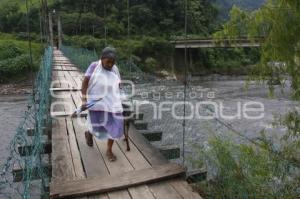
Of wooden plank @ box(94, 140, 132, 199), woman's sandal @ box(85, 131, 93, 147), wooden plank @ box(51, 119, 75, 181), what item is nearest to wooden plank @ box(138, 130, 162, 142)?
wooden plank @ box(94, 140, 132, 199)

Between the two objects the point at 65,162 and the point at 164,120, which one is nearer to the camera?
the point at 65,162

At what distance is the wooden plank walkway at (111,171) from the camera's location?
2.77 metres

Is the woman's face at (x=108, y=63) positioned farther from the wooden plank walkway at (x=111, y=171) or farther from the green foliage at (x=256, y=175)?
the green foliage at (x=256, y=175)

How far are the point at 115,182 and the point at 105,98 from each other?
86 cm

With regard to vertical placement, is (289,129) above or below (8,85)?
above

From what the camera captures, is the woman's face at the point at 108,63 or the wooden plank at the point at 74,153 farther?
the woman's face at the point at 108,63

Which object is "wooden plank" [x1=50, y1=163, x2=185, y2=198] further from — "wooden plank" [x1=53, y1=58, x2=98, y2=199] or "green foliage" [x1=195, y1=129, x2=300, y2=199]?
"green foliage" [x1=195, y1=129, x2=300, y2=199]

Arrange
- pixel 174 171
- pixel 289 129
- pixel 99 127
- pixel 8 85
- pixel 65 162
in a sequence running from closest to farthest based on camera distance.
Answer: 1. pixel 289 129
2. pixel 174 171
3. pixel 65 162
4. pixel 99 127
5. pixel 8 85

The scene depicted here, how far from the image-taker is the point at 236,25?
238 cm

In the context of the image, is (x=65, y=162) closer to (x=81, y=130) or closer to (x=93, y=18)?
(x=81, y=130)

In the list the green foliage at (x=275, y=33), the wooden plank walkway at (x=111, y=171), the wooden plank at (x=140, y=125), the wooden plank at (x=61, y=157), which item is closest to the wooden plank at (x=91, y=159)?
the wooden plank walkway at (x=111, y=171)

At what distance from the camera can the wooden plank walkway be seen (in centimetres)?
277

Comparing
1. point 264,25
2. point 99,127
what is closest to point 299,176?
point 264,25

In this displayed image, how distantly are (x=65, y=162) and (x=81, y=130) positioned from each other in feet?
3.23
